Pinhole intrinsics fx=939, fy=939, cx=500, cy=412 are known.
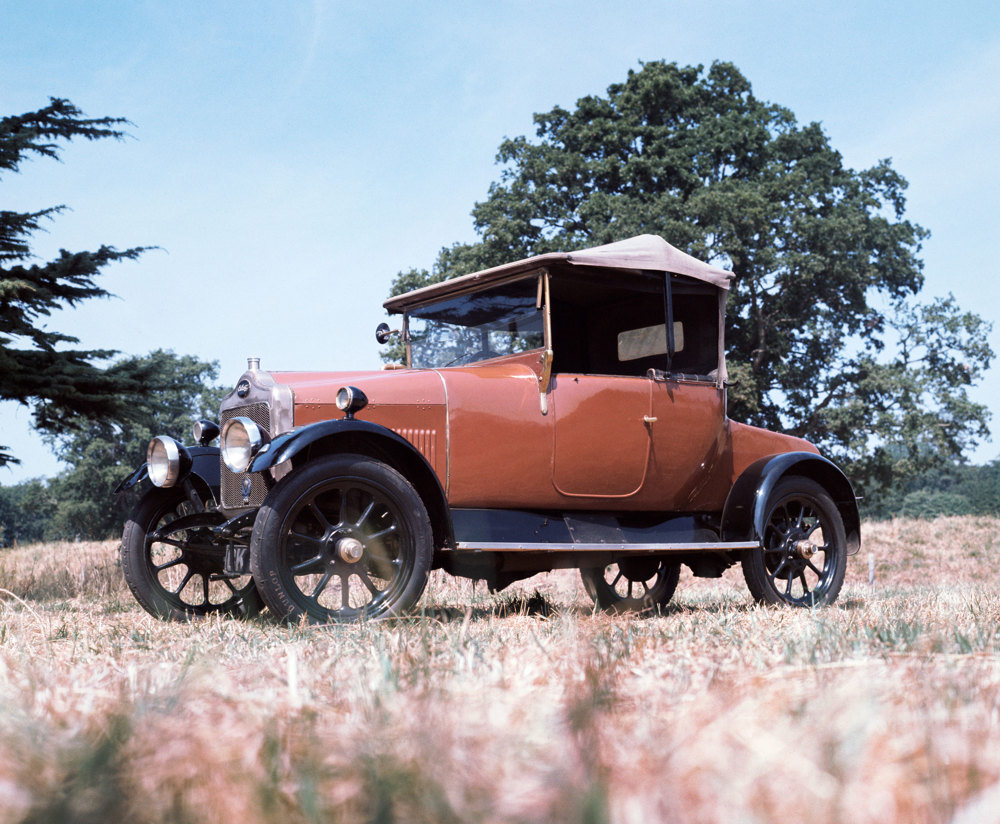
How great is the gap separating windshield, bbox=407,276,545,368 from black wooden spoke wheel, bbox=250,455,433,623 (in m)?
1.70

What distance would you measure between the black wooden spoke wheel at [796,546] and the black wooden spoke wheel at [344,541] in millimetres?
2675

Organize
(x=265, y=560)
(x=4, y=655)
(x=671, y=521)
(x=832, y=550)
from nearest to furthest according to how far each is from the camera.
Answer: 1. (x=4, y=655)
2. (x=265, y=560)
3. (x=671, y=521)
4. (x=832, y=550)

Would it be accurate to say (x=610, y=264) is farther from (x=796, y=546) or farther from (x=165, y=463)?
(x=165, y=463)

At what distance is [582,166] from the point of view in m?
29.5

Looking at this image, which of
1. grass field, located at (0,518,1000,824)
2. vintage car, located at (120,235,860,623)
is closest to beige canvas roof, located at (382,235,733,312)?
vintage car, located at (120,235,860,623)

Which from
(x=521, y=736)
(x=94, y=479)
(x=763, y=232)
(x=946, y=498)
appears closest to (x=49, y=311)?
(x=521, y=736)

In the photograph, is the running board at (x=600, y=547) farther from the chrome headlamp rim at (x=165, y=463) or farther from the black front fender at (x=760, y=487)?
the chrome headlamp rim at (x=165, y=463)

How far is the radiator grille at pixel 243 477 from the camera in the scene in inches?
205

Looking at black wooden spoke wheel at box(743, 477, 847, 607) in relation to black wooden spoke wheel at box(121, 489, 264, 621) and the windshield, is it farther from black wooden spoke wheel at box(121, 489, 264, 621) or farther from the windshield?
black wooden spoke wheel at box(121, 489, 264, 621)

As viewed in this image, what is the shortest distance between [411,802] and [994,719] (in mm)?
1141

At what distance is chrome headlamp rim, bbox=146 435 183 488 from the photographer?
18.0 feet

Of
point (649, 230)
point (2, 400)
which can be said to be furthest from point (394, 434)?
point (649, 230)

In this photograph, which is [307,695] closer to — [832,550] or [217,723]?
[217,723]

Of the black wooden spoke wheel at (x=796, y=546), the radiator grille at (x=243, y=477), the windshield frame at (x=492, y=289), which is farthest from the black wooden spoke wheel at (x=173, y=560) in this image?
the black wooden spoke wheel at (x=796, y=546)
